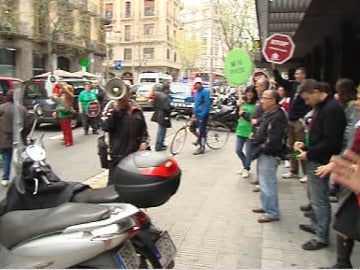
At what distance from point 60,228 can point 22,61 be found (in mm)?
31968

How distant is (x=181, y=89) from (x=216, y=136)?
898 centimetres

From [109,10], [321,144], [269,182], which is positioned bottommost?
[269,182]

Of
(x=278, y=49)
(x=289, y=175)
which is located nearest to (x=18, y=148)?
(x=278, y=49)

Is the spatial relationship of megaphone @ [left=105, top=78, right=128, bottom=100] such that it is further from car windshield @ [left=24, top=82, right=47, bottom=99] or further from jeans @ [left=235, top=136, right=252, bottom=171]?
car windshield @ [left=24, top=82, right=47, bottom=99]

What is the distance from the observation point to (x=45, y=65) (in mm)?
36406

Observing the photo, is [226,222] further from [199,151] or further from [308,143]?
[199,151]

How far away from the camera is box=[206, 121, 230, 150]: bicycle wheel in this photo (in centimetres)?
1166

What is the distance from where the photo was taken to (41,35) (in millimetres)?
34125

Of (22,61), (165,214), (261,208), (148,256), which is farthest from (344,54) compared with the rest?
(22,61)

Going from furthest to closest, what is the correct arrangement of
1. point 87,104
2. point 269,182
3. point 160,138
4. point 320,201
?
1. point 87,104
2. point 160,138
3. point 269,182
4. point 320,201

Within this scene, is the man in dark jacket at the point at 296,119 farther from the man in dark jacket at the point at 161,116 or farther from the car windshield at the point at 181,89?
the car windshield at the point at 181,89

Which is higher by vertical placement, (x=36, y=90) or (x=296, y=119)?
(x=36, y=90)

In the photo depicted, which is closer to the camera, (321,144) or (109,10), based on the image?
(321,144)

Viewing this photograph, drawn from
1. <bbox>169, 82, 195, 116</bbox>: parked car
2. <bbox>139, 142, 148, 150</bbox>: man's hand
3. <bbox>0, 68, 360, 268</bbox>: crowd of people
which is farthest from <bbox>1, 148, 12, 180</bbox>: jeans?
<bbox>169, 82, 195, 116</bbox>: parked car
